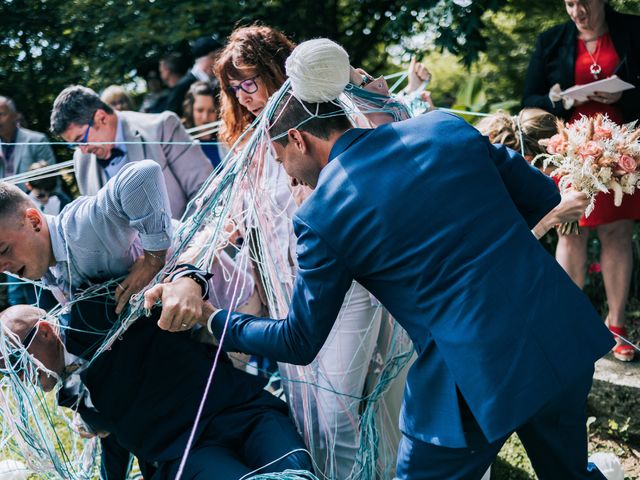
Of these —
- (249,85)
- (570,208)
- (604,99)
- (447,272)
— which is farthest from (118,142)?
(604,99)

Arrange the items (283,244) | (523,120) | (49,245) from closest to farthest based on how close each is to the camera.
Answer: (49,245), (283,244), (523,120)

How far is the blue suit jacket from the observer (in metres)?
1.96

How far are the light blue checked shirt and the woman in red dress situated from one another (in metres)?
2.32

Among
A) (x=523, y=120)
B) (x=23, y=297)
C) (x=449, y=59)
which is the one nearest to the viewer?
(x=523, y=120)

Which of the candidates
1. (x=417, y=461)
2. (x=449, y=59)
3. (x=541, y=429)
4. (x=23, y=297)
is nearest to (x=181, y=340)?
(x=417, y=461)

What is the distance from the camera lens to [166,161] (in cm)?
426

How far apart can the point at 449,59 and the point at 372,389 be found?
7969 millimetres

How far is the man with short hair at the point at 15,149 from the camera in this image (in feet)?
18.9

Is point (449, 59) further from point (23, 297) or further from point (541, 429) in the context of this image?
point (541, 429)

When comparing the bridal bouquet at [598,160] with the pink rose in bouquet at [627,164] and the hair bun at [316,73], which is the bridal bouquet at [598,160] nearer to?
the pink rose in bouquet at [627,164]

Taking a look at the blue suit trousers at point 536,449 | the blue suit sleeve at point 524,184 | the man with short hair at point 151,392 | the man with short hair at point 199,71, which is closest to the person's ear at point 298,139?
the blue suit sleeve at point 524,184

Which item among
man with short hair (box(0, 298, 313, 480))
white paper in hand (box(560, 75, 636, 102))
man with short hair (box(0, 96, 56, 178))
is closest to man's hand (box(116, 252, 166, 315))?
man with short hair (box(0, 298, 313, 480))

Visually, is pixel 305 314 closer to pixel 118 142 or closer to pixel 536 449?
pixel 536 449

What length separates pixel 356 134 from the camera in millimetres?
2117
